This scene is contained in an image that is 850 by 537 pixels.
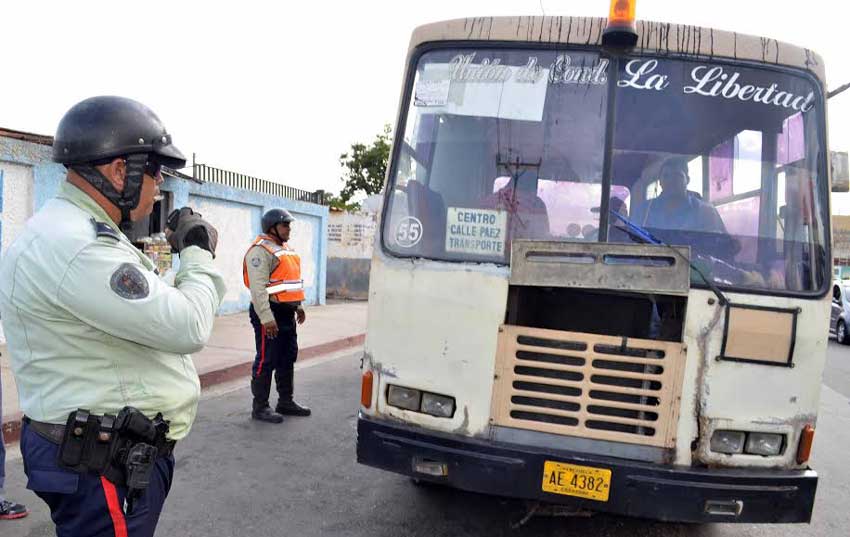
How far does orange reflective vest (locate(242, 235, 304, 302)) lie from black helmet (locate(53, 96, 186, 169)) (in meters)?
3.45

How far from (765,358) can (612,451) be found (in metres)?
0.82

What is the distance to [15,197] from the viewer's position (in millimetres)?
7469

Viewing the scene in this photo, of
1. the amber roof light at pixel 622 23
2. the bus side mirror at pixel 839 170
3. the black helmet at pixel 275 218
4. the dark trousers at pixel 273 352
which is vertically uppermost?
the amber roof light at pixel 622 23

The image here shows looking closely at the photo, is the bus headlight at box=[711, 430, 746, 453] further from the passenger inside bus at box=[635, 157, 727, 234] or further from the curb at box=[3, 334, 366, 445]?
the curb at box=[3, 334, 366, 445]

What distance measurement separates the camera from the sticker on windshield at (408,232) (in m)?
3.34

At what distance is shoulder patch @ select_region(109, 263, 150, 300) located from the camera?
160cm

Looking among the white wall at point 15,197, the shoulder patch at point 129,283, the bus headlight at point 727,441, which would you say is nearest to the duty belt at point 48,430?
the shoulder patch at point 129,283

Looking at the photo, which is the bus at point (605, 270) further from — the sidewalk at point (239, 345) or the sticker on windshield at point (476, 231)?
the sidewalk at point (239, 345)

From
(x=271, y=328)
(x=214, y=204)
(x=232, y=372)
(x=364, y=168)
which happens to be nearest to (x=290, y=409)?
(x=271, y=328)

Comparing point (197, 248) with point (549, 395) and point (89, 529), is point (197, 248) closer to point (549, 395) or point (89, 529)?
point (89, 529)

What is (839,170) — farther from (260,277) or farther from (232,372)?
(232,372)

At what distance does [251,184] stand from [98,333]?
39.8ft

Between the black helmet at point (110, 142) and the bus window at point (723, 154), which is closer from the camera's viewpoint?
the black helmet at point (110, 142)

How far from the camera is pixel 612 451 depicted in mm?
2930
